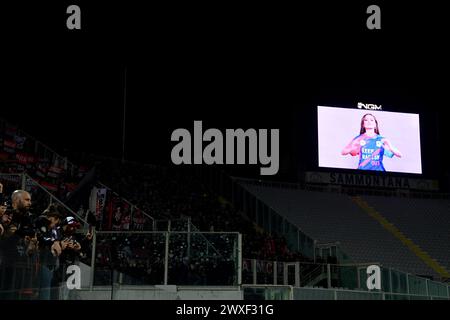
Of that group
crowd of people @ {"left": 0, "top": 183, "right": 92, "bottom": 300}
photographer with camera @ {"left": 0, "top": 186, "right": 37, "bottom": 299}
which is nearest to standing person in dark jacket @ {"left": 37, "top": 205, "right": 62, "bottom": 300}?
crowd of people @ {"left": 0, "top": 183, "right": 92, "bottom": 300}

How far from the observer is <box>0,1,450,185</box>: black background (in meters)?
21.7

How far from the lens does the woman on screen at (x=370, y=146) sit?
95.3ft

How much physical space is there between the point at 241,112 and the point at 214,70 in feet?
9.47

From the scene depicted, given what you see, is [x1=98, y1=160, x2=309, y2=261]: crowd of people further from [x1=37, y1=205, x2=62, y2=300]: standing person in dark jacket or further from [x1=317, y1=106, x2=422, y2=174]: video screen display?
[x1=37, y1=205, x2=62, y2=300]: standing person in dark jacket

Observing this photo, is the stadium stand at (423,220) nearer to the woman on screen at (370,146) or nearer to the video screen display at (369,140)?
the video screen display at (369,140)

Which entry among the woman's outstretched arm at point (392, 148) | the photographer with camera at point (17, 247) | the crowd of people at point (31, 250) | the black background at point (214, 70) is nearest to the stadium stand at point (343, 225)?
the black background at point (214, 70)

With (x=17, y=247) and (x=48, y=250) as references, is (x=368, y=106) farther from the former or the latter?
(x=17, y=247)

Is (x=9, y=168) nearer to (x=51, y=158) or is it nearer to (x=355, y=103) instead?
(x=51, y=158)

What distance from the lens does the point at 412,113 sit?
30.5 meters

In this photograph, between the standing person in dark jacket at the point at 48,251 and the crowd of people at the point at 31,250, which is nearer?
the crowd of people at the point at 31,250

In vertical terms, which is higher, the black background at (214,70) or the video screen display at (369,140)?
the black background at (214,70)

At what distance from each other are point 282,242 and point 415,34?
10.2m

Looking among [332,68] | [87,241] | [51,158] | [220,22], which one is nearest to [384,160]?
[332,68]

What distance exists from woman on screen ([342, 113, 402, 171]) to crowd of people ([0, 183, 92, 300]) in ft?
71.0
